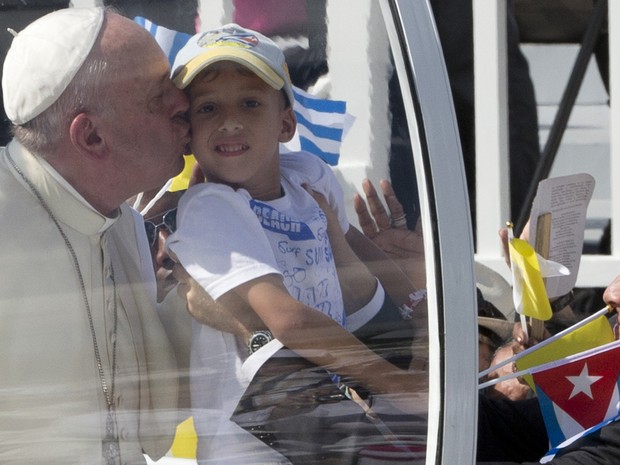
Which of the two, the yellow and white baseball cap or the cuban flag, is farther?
the cuban flag

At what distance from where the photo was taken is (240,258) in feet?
4.28

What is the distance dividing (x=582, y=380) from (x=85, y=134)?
43.3 inches

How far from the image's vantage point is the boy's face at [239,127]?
Answer: 131 cm

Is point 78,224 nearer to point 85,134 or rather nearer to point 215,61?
point 85,134

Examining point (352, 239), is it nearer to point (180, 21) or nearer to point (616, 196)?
point (180, 21)

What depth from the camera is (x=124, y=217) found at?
1324mm

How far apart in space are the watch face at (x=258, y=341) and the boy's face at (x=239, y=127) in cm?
17

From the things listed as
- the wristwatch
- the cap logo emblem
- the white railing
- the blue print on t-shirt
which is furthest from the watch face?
the white railing

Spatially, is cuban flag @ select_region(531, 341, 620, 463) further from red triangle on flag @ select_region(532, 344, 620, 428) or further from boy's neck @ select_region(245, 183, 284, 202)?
boy's neck @ select_region(245, 183, 284, 202)

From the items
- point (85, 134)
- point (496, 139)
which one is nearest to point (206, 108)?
point (85, 134)

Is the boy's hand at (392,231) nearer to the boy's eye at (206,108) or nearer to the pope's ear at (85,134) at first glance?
the boy's eye at (206,108)

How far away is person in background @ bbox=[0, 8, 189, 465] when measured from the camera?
4.16 ft

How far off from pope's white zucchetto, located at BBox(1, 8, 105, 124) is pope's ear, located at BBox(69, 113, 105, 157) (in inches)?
1.5

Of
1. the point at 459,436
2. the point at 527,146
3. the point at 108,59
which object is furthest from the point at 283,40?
the point at 527,146
